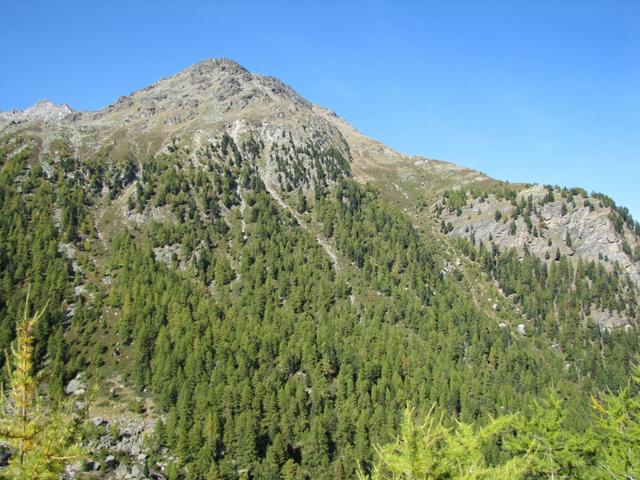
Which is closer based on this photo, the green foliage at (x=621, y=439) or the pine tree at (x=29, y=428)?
the pine tree at (x=29, y=428)

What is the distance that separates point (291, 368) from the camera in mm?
126688


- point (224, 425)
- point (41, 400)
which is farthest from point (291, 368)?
point (41, 400)

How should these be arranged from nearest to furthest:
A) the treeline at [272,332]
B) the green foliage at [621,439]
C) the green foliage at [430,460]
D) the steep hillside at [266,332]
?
the green foliage at [430,460], the green foliage at [621,439], the steep hillside at [266,332], the treeline at [272,332]

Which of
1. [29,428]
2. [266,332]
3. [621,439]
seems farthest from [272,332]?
[29,428]

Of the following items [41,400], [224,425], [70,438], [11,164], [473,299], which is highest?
[11,164]

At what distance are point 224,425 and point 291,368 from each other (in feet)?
101

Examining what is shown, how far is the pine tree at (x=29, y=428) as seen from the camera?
11602 millimetres

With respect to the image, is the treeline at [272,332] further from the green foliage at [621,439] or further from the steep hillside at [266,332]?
the green foliage at [621,439]

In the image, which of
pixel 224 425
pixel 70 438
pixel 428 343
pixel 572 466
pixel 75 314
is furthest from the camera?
pixel 428 343

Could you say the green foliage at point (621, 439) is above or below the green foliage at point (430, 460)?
below

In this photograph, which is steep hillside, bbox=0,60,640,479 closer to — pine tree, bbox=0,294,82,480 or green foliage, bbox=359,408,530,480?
pine tree, bbox=0,294,82,480

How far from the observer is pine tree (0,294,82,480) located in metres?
11.6

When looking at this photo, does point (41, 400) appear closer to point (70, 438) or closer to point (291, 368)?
point (70, 438)

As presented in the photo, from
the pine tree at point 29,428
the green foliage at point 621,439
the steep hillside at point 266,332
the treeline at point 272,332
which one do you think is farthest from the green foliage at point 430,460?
the steep hillside at point 266,332
